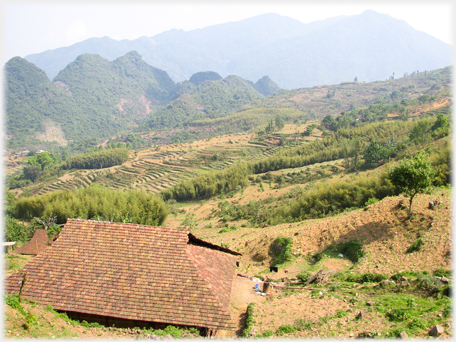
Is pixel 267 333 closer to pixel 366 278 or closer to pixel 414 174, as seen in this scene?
pixel 366 278

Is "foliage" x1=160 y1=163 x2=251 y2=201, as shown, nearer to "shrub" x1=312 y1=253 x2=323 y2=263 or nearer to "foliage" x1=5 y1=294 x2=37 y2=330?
"shrub" x1=312 y1=253 x2=323 y2=263

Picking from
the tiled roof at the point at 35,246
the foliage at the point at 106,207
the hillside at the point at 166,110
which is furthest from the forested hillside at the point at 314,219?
the hillside at the point at 166,110

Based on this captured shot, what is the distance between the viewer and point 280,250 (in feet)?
51.9

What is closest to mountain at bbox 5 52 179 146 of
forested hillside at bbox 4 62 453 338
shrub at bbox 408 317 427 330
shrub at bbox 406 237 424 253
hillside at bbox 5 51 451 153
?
hillside at bbox 5 51 451 153

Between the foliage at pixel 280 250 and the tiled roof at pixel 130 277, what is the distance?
4612 mm

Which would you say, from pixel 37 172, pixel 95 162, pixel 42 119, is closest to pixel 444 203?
pixel 95 162

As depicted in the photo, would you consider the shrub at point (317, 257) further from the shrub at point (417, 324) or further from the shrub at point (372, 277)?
the shrub at point (417, 324)

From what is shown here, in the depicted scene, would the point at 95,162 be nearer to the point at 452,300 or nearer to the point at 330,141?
the point at 330,141

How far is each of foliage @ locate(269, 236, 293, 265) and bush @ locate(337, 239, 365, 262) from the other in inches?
97.2

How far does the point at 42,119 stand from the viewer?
15412 centimetres

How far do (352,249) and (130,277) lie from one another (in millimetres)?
10121

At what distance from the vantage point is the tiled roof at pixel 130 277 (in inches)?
345

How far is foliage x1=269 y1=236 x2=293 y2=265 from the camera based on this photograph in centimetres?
1513

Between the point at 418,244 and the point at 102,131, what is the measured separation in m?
185
